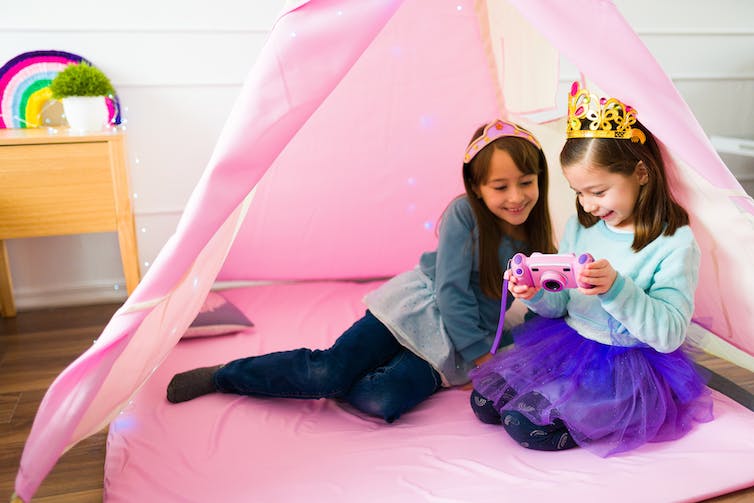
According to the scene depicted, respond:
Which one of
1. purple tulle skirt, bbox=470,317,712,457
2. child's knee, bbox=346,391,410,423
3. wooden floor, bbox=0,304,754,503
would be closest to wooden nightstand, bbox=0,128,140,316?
wooden floor, bbox=0,304,754,503

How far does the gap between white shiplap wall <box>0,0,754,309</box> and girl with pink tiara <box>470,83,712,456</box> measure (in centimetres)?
129

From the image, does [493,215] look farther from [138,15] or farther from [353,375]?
[138,15]

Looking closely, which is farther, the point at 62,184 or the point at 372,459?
the point at 62,184

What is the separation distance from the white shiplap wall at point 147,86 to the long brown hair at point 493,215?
1.08 meters

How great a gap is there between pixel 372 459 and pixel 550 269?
0.49 metres

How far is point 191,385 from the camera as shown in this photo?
1563 millimetres

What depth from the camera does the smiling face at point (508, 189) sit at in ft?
4.80

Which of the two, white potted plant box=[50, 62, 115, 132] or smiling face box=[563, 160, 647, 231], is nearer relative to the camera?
smiling face box=[563, 160, 647, 231]

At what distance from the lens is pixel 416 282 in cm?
163

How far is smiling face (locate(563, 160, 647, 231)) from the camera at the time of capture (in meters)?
1.32

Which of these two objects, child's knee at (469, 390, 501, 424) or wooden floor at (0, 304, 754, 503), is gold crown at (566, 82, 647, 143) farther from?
wooden floor at (0, 304, 754, 503)

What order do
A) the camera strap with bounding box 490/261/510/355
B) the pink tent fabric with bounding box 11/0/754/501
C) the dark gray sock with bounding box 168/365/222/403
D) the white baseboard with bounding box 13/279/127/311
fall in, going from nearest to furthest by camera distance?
the pink tent fabric with bounding box 11/0/754/501 → the camera strap with bounding box 490/261/510/355 → the dark gray sock with bounding box 168/365/222/403 → the white baseboard with bounding box 13/279/127/311

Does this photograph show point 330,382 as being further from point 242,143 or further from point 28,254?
point 28,254

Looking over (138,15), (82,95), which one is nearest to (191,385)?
(82,95)
